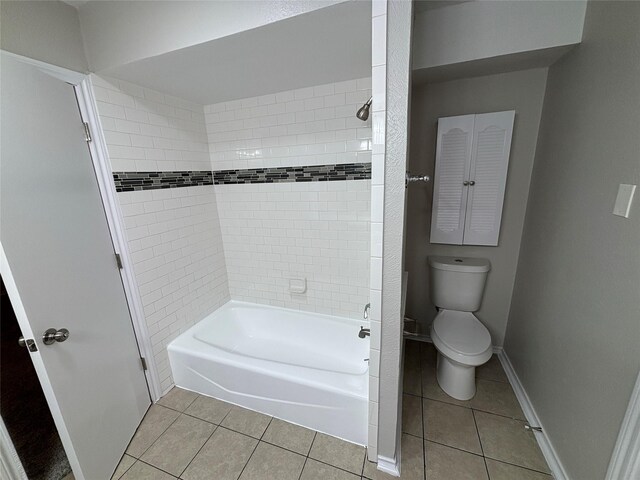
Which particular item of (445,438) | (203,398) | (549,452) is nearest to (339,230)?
(445,438)

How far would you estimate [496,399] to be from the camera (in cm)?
174

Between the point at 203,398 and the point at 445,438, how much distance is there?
5.24 feet

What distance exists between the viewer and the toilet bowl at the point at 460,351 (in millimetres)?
1608

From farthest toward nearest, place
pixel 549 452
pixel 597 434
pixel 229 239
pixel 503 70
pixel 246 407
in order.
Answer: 1. pixel 229 239
2. pixel 246 407
3. pixel 503 70
4. pixel 549 452
5. pixel 597 434

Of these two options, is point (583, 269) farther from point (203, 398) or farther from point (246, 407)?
point (203, 398)

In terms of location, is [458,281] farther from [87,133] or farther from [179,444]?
[87,133]

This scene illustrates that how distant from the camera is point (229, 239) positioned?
239 cm

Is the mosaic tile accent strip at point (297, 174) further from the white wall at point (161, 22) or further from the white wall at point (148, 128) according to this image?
the white wall at point (161, 22)

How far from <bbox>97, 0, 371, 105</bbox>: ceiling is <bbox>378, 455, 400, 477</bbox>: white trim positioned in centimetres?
204

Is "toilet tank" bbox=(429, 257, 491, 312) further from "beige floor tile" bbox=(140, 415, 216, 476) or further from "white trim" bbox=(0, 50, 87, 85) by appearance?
"white trim" bbox=(0, 50, 87, 85)

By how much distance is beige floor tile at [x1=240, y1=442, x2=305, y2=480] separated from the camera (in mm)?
1344

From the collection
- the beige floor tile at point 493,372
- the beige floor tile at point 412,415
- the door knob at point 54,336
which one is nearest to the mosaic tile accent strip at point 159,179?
the door knob at point 54,336

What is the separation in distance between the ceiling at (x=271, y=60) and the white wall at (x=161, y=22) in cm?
3

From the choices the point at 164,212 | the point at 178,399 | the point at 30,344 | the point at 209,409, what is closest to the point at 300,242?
the point at 164,212
